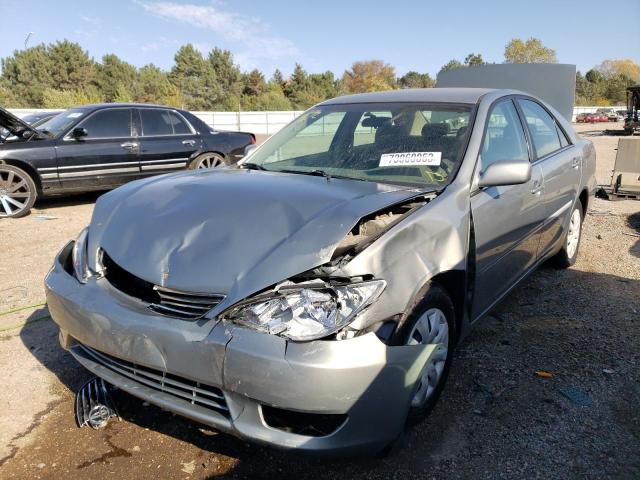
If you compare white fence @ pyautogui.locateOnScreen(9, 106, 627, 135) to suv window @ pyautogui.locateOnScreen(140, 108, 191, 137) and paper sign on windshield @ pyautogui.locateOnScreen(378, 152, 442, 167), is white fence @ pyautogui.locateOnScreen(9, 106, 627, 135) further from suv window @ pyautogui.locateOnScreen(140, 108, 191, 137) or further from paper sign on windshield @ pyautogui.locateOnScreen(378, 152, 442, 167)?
paper sign on windshield @ pyautogui.locateOnScreen(378, 152, 442, 167)

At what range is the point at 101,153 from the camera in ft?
25.0

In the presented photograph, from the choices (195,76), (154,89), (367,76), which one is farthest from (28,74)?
(367,76)

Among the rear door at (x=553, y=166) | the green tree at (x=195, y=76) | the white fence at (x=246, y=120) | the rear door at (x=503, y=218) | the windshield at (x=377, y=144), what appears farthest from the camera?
the green tree at (x=195, y=76)

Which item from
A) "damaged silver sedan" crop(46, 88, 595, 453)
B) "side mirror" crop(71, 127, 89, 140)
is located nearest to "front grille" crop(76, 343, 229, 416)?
"damaged silver sedan" crop(46, 88, 595, 453)

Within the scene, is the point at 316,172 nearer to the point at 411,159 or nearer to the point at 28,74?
the point at 411,159

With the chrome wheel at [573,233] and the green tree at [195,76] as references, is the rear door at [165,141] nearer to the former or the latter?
the chrome wheel at [573,233]

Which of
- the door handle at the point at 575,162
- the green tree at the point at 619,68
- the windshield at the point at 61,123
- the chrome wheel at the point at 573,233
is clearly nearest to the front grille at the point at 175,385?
the door handle at the point at 575,162

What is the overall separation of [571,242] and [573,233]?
0.09 meters

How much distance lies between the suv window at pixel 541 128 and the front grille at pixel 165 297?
9.44ft

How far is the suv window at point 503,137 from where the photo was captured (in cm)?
309

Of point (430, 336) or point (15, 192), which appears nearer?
point (430, 336)

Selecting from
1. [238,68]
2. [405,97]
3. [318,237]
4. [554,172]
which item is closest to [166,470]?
[318,237]

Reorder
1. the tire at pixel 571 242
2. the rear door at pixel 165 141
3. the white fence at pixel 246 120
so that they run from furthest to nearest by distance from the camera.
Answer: the white fence at pixel 246 120
the rear door at pixel 165 141
the tire at pixel 571 242

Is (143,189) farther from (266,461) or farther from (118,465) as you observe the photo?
(266,461)
